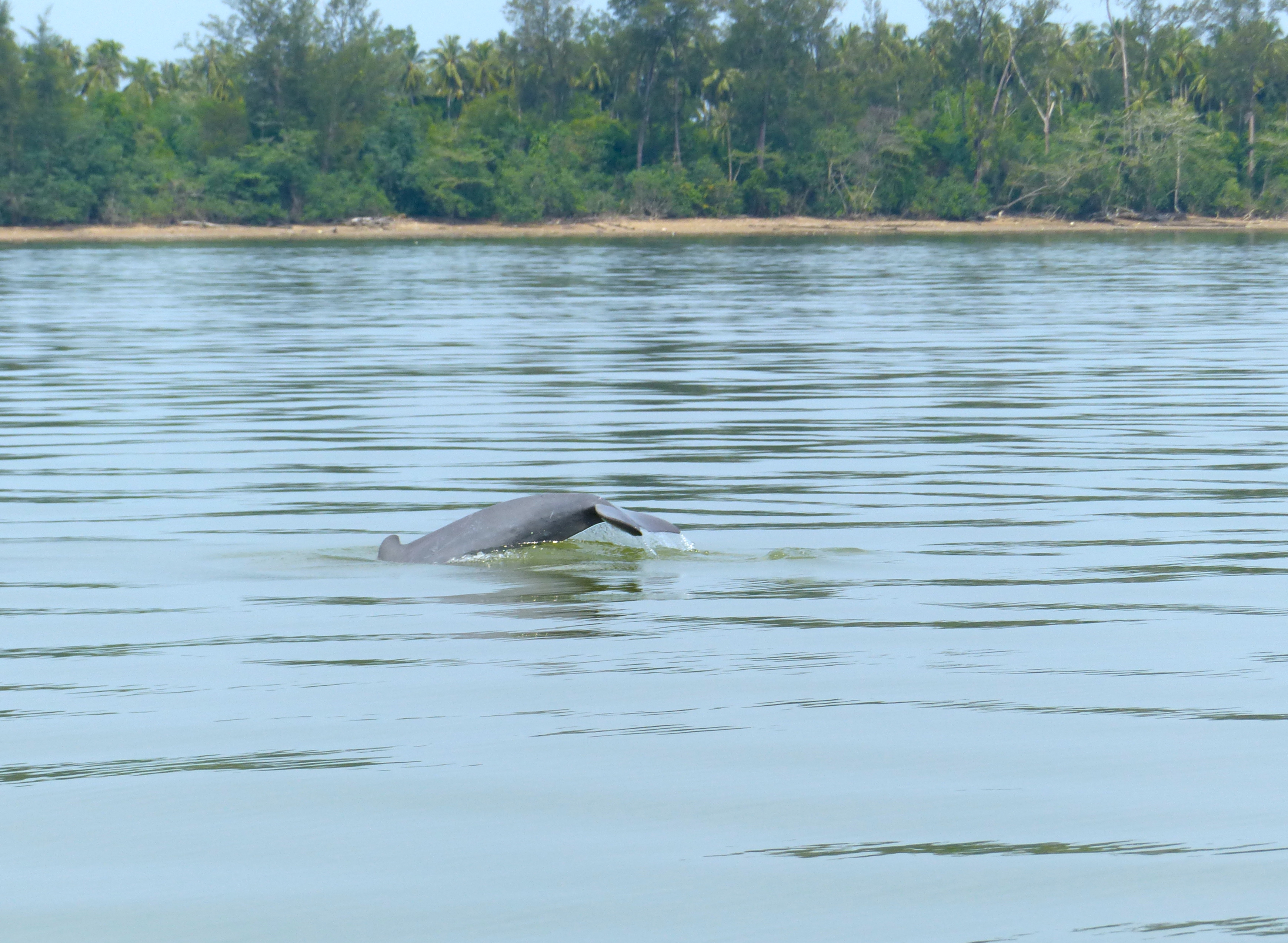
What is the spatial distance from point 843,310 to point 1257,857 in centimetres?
2617

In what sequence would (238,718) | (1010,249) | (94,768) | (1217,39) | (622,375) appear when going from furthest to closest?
(1217,39) → (1010,249) → (622,375) → (238,718) → (94,768)

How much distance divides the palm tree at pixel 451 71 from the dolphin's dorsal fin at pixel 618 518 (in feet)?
373

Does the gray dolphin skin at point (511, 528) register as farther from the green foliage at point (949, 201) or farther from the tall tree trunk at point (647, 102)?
the tall tree trunk at point (647, 102)

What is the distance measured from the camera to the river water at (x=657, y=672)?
3871 mm

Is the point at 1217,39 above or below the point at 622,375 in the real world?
above

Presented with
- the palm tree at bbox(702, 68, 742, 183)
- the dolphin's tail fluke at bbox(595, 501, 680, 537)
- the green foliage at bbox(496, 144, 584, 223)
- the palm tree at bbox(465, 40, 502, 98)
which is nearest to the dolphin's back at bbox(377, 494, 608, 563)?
the dolphin's tail fluke at bbox(595, 501, 680, 537)

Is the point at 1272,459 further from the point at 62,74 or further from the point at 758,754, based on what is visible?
the point at 62,74

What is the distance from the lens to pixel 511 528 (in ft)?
26.2

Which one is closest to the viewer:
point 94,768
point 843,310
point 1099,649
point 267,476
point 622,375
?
point 94,768

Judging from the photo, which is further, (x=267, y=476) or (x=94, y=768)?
(x=267, y=476)

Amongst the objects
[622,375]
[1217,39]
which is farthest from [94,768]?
[1217,39]

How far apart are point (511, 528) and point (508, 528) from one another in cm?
1

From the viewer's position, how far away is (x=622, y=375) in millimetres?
18531

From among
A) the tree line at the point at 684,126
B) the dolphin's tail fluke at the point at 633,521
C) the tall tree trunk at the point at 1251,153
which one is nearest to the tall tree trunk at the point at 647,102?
the tree line at the point at 684,126
